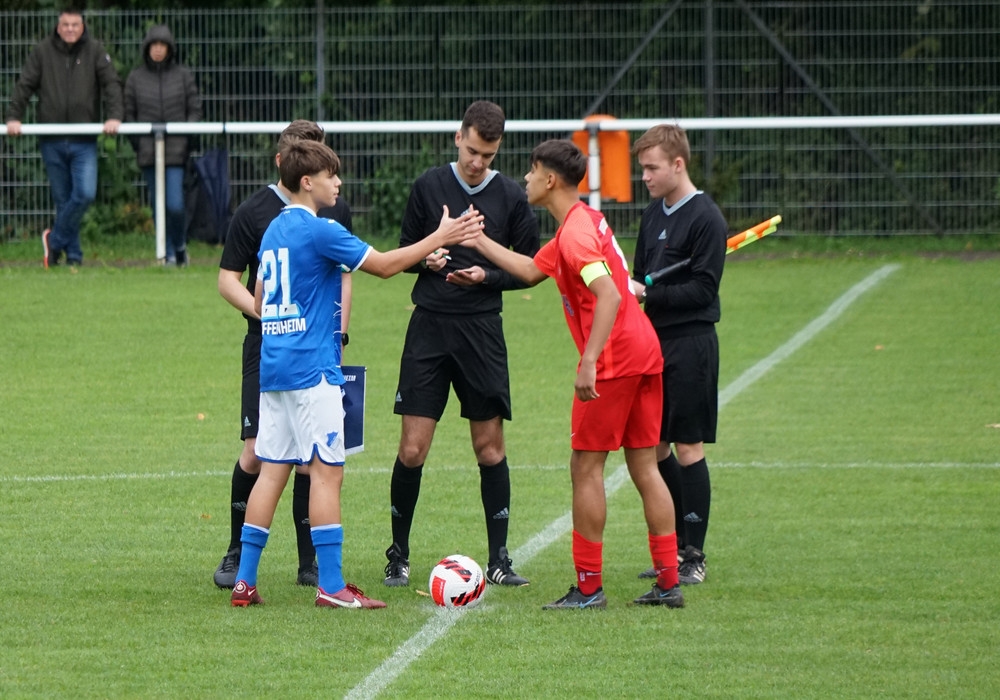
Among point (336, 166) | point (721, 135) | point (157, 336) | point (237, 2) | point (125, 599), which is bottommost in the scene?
point (125, 599)

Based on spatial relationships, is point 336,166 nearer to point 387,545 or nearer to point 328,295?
point 328,295

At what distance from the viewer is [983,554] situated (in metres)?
7.25

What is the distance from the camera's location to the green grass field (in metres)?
5.58

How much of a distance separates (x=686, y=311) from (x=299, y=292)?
178 cm

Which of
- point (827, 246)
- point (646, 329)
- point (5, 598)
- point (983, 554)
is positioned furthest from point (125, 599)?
point (827, 246)

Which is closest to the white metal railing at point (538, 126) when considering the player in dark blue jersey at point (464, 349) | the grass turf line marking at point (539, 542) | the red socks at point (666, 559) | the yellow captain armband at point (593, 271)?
the grass turf line marking at point (539, 542)

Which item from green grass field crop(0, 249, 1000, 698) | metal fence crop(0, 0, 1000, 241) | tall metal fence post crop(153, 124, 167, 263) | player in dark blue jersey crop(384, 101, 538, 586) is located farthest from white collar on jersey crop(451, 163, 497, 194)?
metal fence crop(0, 0, 1000, 241)

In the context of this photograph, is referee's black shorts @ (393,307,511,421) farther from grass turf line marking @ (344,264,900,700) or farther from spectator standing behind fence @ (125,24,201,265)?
spectator standing behind fence @ (125,24,201,265)

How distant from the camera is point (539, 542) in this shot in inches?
303

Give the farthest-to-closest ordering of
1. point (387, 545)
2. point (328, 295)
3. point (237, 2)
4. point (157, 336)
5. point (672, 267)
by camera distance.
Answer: point (237, 2) → point (157, 336) → point (387, 545) → point (672, 267) → point (328, 295)

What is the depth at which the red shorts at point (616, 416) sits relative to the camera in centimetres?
637

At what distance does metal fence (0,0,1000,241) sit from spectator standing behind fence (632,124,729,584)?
10.8 meters

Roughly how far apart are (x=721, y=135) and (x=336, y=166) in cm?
1242

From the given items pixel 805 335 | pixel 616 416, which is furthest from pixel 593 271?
pixel 805 335
